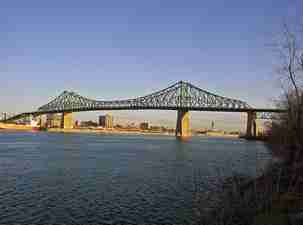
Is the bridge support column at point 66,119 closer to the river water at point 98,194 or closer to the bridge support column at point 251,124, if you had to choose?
the bridge support column at point 251,124

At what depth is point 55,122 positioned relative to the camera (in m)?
140

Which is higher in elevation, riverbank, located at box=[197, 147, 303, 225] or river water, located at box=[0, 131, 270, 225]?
riverbank, located at box=[197, 147, 303, 225]

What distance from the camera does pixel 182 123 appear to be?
83125mm

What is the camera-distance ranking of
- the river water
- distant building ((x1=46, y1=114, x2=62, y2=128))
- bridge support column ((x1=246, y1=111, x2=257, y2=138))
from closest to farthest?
the river water, bridge support column ((x1=246, y1=111, x2=257, y2=138)), distant building ((x1=46, y1=114, x2=62, y2=128))

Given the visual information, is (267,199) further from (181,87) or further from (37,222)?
(181,87)

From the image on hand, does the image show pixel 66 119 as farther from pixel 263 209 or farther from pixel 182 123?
pixel 263 209

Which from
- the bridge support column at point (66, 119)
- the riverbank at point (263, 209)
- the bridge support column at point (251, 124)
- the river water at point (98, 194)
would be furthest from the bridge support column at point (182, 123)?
the riverbank at point (263, 209)

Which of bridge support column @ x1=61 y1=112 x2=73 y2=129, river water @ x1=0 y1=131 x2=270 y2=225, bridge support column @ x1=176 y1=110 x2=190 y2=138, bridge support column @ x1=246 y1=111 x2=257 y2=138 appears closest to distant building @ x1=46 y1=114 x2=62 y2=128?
bridge support column @ x1=61 y1=112 x2=73 y2=129

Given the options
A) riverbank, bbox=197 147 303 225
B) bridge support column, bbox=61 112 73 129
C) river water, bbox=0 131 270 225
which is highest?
bridge support column, bbox=61 112 73 129

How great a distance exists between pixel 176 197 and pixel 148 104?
83837mm

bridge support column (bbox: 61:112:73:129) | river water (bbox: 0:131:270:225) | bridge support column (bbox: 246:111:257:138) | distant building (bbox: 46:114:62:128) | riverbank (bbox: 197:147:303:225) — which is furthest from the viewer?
distant building (bbox: 46:114:62:128)

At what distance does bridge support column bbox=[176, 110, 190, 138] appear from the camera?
272ft

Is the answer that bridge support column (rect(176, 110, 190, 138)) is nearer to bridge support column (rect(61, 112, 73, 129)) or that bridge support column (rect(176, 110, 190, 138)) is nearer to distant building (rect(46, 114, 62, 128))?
bridge support column (rect(61, 112, 73, 129))

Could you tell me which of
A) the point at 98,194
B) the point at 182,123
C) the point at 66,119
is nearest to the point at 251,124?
the point at 182,123
